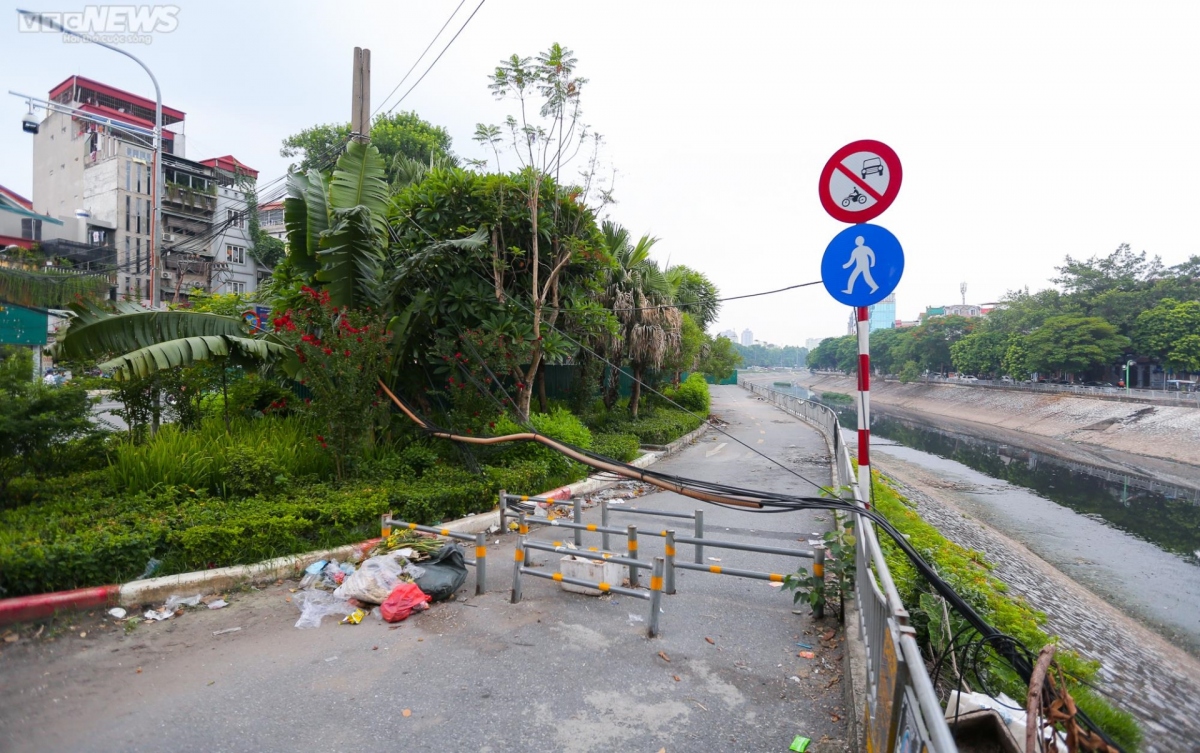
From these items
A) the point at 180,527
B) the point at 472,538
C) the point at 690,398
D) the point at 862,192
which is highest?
the point at 862,192

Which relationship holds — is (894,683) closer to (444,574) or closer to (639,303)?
(444,574)

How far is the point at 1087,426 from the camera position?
114 ft

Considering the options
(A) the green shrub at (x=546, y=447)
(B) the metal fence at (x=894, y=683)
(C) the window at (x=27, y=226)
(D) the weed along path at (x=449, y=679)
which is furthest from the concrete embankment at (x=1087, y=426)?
(C) the window at (x=27, y=226)

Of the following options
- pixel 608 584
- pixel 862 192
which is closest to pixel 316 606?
pixel 608 584

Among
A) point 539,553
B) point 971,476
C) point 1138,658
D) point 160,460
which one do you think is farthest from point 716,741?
point 971,476

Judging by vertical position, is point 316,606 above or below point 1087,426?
above

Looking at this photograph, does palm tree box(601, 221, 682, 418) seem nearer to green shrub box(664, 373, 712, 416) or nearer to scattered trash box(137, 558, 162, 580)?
green shrub box(664, 373, 712, 416)

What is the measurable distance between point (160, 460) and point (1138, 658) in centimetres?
1320

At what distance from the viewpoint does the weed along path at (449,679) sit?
11.3 ft

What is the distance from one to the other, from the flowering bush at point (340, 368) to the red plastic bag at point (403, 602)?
2.95 m

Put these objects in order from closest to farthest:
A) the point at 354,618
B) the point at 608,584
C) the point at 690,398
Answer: the point at 354,618 < the point at 608,584 < the point at 690,398

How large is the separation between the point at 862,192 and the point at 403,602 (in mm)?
4906

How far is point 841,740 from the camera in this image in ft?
11.3

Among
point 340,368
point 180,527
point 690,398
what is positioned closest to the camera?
point 180,527
